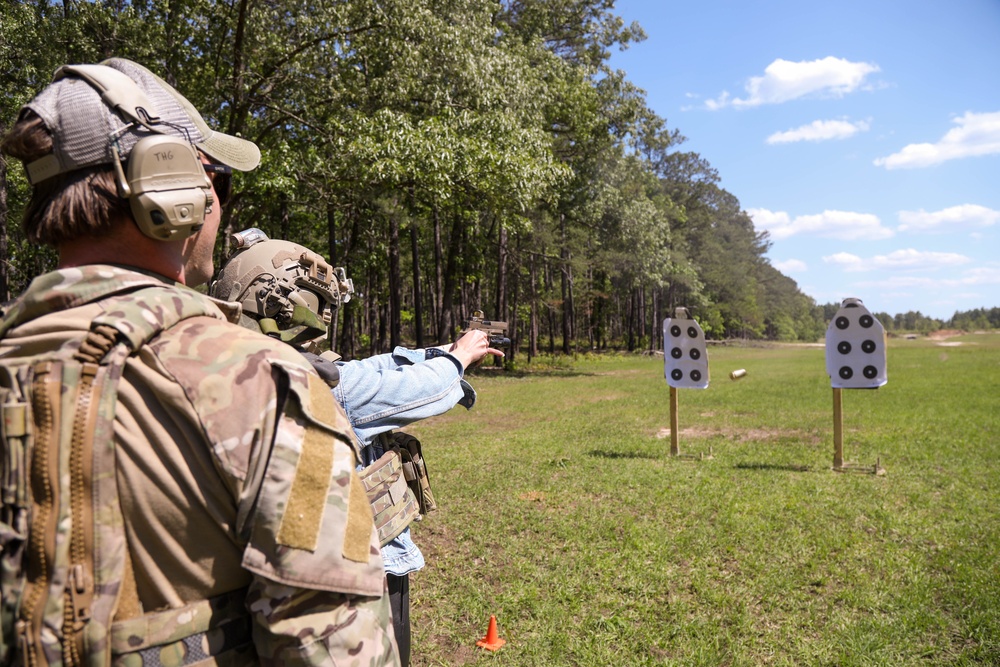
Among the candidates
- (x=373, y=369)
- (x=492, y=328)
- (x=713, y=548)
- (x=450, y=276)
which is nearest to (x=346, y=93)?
(x=713, y=548)

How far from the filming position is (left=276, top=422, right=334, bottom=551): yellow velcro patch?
1030 millimetres

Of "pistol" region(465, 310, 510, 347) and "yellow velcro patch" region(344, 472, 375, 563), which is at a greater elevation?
"pistol" region(465, 310, 510, 347)

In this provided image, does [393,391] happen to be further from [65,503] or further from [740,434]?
[740,434]

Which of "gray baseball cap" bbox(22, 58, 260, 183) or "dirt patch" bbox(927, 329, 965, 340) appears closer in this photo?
"gray baseball cap" bbox(22, 58, 260, 183)

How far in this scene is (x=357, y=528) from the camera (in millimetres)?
1107

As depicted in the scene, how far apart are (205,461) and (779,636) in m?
4.29

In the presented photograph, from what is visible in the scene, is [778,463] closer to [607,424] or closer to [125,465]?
[607,424]

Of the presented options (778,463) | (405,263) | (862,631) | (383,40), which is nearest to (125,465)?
(862,631)

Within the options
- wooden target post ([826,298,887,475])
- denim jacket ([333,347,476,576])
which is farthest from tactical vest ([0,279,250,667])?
wooden target post ([826,298,887,475])

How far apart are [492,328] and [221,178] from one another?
1339 millimetres

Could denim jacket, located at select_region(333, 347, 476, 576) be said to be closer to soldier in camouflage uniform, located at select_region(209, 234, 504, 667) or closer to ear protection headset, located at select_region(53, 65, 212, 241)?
soldier in camouflage uniform, located at select_region(209, 234, 504, 667)

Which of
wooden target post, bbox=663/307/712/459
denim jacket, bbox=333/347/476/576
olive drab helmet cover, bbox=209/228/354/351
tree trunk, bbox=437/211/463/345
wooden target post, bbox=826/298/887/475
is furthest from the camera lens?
tree trunk, bbox=437/211/463/345

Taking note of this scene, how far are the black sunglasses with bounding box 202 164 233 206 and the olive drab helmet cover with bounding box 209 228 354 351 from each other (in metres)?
0.68

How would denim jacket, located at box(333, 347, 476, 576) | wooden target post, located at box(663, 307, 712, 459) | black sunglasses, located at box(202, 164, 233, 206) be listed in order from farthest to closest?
wooden target post, located at box(663, 307, 712, 459), denim jacket, located at box(333, 347, 476, 576), black sunglasses, located at box(202, 164, 233, 206)
